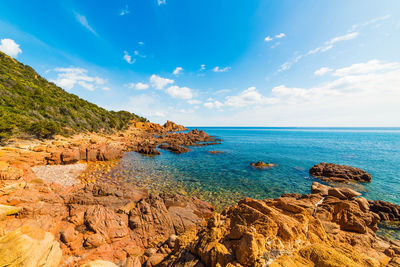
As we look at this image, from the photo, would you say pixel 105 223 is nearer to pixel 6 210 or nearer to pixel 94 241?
pixel 94 241

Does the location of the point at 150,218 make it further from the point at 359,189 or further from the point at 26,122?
the point at 26,122

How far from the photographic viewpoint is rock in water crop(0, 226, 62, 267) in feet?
14.0

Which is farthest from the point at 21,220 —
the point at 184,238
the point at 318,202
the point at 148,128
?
the point at 148,128

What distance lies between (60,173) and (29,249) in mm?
14116

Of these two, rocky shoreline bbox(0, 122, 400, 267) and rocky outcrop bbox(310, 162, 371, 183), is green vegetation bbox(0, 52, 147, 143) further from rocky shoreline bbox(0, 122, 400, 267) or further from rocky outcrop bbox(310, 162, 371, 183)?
rocky outcrop bbox(310, 162, 371, 183)

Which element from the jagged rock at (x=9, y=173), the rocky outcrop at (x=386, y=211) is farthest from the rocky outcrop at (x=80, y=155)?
the rocky outcrop at (x=386, y=211)

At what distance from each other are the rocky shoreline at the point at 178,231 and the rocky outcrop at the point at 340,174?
Answer: 9058 millimetres

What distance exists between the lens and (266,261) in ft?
12.7

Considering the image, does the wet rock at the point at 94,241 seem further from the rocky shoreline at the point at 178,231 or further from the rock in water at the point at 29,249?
the rock in water at the point at 29,249

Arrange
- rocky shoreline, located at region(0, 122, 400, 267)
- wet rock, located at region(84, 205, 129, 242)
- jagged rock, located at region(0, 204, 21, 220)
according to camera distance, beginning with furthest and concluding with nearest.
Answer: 1. wet rock, located at region(84, 205, 129, 242)
2. jagged rock, located at region(0, 204, 21, 220)
3. rocky shoreline, located at region(0, 122, 400, 267)

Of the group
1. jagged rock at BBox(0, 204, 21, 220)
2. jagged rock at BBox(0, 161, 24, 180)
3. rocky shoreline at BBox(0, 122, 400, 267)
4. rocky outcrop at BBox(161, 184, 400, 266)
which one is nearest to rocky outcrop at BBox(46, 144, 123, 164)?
jagged rock at BBox(0, 161, 24, 180)

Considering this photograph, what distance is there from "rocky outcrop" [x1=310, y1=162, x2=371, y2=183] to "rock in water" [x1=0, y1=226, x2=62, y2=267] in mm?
26716

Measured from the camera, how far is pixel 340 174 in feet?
63.3

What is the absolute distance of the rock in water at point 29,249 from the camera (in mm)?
4273
